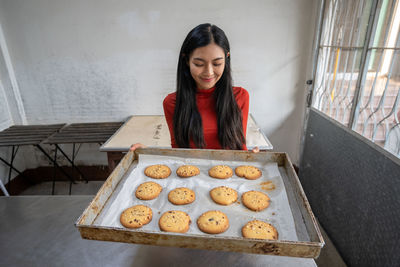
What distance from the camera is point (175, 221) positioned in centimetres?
80

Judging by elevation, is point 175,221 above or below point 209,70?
below

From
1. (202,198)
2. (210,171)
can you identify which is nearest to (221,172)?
(210,171)

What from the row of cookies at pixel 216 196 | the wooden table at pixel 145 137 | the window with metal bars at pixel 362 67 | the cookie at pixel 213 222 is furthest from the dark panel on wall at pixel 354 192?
the cookie at pixel 213 222

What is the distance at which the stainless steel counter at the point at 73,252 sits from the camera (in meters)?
0.72

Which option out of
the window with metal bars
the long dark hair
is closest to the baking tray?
the long dark hair

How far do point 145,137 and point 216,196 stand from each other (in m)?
1.38

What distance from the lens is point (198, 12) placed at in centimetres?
229

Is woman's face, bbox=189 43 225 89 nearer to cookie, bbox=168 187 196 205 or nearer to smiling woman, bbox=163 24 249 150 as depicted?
smiling woman, bbox=163 24 249 150

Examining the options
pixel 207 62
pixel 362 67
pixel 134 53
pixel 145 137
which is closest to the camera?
pixel 207 62

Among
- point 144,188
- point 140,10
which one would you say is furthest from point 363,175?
point 140,10

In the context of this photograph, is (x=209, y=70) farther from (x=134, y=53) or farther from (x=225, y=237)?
(x=134, y=53)

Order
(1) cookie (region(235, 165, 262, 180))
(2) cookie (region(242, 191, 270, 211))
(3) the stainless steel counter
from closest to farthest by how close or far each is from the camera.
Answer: (3) the stainless steel counter < (2) cookie (region(242, 191, 270, 211)) < (1) cookie (region(235, 165, 262, 180))

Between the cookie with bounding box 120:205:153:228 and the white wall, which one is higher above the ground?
the white wall

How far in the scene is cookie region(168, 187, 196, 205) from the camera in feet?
2.94
